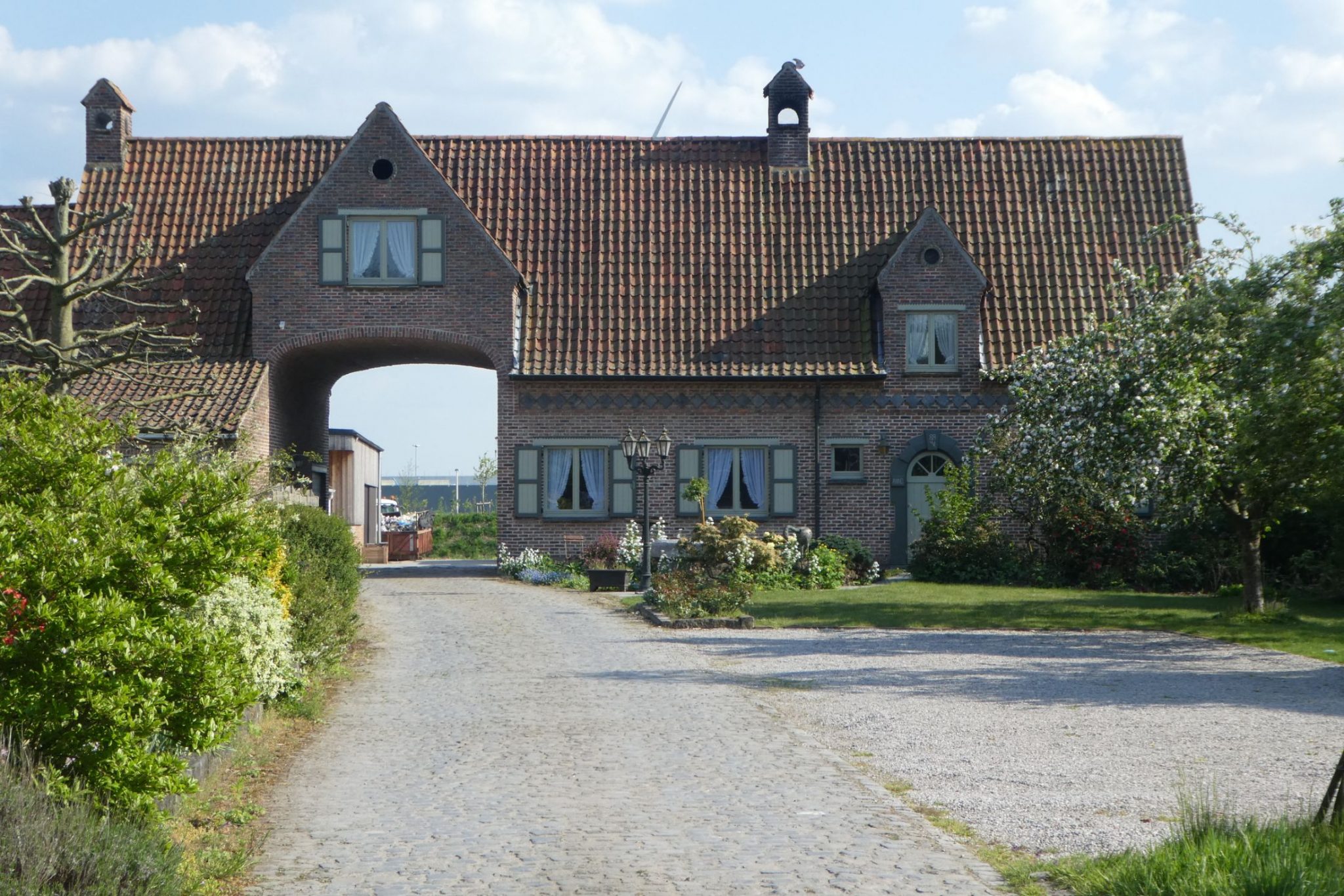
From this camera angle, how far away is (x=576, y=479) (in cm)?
2984

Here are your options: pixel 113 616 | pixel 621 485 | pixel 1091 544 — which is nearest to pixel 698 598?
pixel 621 485

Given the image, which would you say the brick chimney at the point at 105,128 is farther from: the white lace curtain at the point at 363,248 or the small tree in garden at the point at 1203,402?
the small tree in garden at the point at 1203,402

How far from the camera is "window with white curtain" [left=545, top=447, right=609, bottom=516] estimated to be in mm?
29781

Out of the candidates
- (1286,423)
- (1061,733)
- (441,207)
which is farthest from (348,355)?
(1061,733)

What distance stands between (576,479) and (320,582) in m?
16.2

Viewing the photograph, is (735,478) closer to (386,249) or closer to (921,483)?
(921,483)

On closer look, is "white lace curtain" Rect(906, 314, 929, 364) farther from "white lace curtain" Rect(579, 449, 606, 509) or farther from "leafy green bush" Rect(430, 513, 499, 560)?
"leafy green bush" Rect(430, 513, 499, 560)

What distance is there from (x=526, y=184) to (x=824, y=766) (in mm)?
24278

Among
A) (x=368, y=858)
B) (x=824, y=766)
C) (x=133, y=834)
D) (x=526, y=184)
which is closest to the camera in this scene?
(x=133, y=834)

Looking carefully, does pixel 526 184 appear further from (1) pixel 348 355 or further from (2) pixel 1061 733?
(2) pixel 1061 733

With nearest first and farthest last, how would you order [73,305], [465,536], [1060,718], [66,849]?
[66,849] < [1060,718] < [73,305] < [465,536]

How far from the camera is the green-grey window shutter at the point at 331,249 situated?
29.1m

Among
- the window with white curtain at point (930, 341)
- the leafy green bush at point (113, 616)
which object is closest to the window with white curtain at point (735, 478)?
the window with white curtain at point (930, 341)

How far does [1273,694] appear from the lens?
13.3 meters
